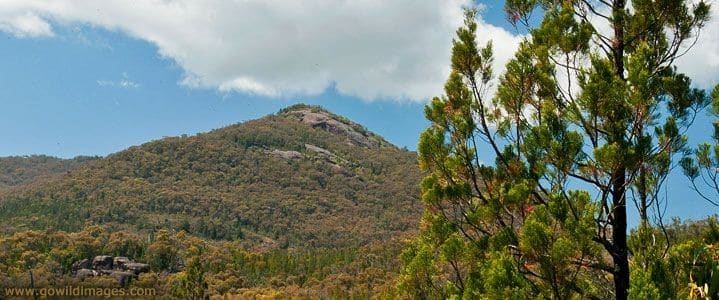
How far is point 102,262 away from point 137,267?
497 centimetres

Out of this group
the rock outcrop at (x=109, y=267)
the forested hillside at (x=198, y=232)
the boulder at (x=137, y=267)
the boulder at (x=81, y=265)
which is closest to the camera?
the rock outcrop at (x=109, y=267)

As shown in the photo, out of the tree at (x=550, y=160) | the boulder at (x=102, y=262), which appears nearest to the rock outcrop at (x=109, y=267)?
the boulder at (x=102, y=262)

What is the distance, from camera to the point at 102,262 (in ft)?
269

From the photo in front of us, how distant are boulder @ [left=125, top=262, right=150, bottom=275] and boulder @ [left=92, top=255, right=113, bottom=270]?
119 inches

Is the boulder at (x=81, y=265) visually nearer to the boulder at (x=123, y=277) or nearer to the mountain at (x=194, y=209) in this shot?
the boulder at (x=123, y=277)

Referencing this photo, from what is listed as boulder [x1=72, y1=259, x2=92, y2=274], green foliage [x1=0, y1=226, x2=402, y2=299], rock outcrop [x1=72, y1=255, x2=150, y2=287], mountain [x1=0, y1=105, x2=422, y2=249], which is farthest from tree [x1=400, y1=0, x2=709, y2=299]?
mountain [x1=0, y1=105, x2=422, y2=249]

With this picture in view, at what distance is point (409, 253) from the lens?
23.2 feet

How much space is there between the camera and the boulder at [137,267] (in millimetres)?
80525

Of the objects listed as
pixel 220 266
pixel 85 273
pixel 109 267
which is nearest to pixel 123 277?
pixel 85 273

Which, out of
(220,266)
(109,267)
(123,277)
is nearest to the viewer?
(123,277)

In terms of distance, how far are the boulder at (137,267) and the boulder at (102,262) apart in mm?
3014

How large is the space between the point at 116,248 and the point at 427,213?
92907 mm

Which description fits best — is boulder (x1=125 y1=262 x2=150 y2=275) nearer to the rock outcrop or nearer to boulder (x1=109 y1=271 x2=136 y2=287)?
the rock outcrop

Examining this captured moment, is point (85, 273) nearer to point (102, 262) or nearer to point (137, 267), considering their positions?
point (102, 262)
